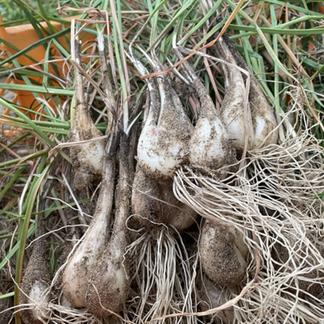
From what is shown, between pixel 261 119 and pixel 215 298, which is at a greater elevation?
pixel 261 119

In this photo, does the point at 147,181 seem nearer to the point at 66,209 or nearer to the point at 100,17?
the point at 66,209

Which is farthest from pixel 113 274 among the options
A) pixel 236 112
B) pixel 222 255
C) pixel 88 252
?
pixel 236 112

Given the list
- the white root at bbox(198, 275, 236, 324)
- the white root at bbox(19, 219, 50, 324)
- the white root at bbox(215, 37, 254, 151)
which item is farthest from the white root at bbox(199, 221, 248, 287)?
the white root at bbox(19, 219, 50, 324)

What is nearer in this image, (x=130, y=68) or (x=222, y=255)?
(x=222, y=255)

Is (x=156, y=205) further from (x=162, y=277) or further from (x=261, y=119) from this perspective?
(x=261, y=119)

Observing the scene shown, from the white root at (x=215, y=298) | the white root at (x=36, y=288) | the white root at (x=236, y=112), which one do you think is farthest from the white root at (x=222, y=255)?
the white root at (x=36, y=288)

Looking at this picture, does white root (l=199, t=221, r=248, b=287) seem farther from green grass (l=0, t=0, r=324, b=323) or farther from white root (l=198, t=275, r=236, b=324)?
green grass (l=0, t=0, r=324, b=323)
